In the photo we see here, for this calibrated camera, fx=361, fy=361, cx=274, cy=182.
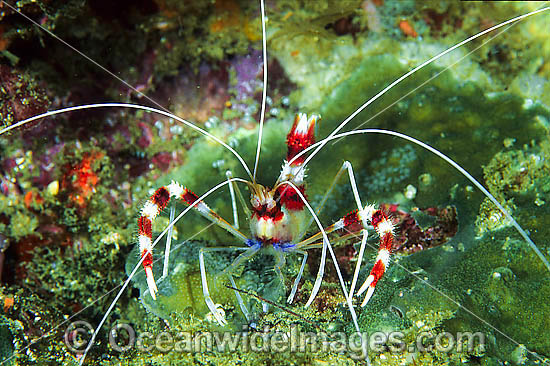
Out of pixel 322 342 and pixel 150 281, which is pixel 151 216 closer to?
pixel 150 281

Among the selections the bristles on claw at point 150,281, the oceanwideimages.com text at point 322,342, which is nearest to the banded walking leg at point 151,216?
the bristles on claw at point 150,281

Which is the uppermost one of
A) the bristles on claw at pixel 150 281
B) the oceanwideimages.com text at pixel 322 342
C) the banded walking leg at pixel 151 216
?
the banded walking leg at pixel 151 216

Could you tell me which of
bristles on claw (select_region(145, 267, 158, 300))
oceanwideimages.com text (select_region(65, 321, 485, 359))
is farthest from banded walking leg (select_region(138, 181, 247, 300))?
oceanwideimages.com text (select_region(65, 321, 485, 359))

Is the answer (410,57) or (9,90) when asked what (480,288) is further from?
(9,90)

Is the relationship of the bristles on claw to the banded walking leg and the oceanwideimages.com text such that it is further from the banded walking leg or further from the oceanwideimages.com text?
the oceanwideimages.com text

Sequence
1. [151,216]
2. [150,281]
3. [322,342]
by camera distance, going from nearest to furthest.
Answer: [322,342] → [150,281] → [151,216]

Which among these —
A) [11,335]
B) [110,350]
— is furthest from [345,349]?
[11,335]

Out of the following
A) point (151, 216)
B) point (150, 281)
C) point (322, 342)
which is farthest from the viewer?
point (151, 216)

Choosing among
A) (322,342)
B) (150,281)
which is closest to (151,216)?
(150,281)

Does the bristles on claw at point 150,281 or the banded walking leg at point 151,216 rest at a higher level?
the banded walking leg at point 151,216

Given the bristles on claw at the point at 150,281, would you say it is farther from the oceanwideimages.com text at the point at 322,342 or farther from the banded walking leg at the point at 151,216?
the oceanwideimages.com text at the point at 322,342

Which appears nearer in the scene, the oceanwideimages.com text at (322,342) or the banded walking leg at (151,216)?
the oceanwideimages.com text at (322,342)

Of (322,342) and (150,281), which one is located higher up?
(150,281)
